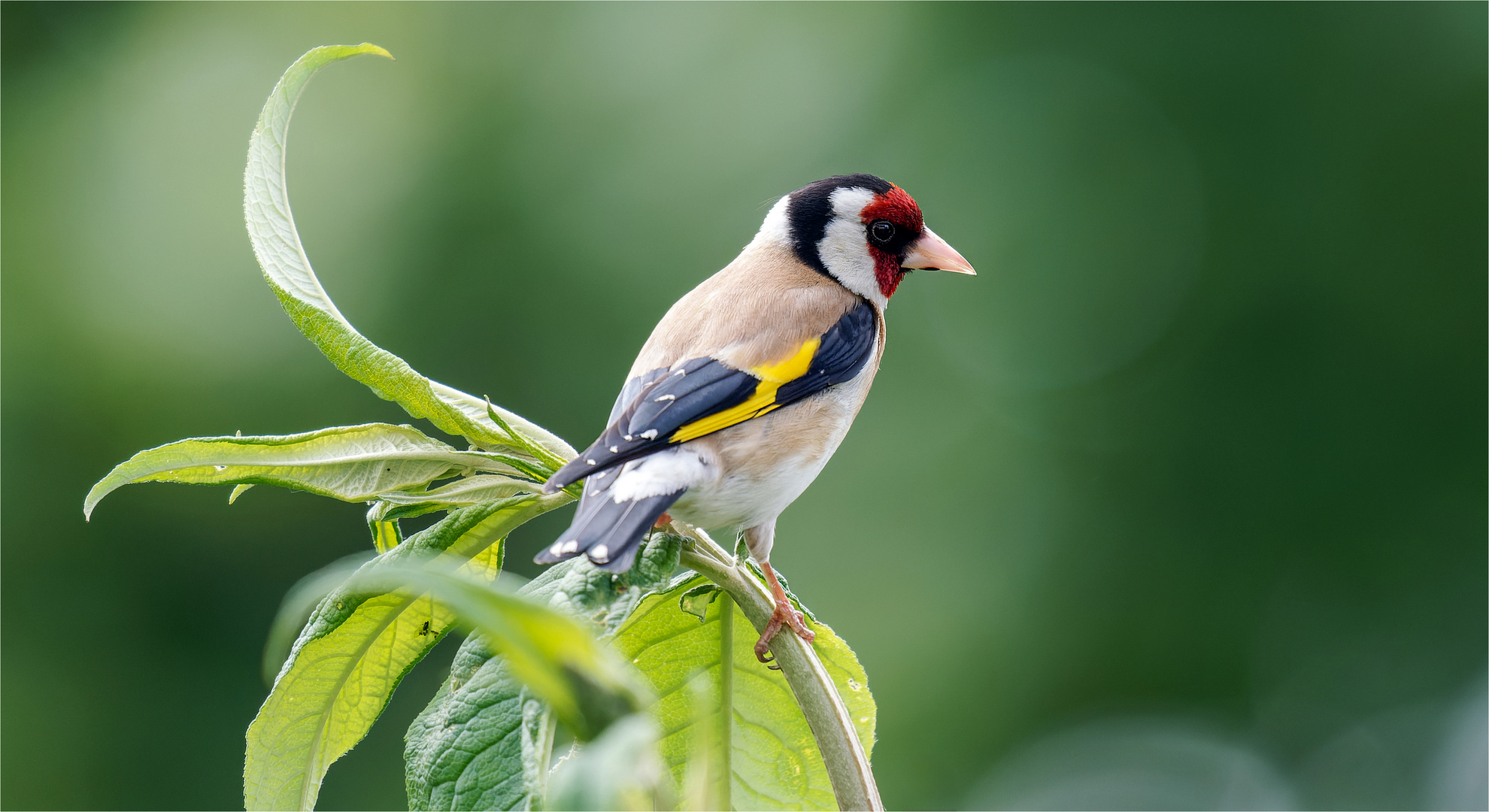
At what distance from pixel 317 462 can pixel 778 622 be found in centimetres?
51

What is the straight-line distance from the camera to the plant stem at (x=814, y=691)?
1.15 metres

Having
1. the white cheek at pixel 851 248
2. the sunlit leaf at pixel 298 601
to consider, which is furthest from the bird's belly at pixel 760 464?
the sunlit leaf at pixel 298 601

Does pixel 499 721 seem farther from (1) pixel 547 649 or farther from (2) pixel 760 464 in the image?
(2) pixel 760 464

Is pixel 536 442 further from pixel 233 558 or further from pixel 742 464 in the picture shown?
pixel 233 558

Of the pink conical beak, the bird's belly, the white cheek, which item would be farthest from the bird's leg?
the pink conical beak

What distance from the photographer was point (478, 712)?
1056 millimetres

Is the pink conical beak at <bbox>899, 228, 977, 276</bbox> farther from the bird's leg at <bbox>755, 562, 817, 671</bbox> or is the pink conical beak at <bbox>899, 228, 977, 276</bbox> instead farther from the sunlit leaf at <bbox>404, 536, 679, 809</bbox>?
the sunlit leaf at <bbox>404, 536, 679, 809</bbox>

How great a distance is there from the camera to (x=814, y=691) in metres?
1.20

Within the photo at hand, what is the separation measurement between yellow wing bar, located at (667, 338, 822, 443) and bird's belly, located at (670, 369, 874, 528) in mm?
18

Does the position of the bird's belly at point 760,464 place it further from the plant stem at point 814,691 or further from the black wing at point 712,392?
the plant stem at point 814,691

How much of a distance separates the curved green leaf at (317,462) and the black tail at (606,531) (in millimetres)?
112

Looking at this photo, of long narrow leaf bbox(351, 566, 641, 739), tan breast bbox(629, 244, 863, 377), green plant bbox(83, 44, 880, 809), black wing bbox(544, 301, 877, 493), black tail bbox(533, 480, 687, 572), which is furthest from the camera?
tan breast bbox(629, 244, 863, 377)

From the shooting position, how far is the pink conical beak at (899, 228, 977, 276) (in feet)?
9.52

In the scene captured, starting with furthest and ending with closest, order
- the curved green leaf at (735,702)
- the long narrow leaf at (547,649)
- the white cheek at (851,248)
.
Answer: the white cheek at (851,248)
the curved green leaf at (735,702)
the long narrow leaf at (547,649)
